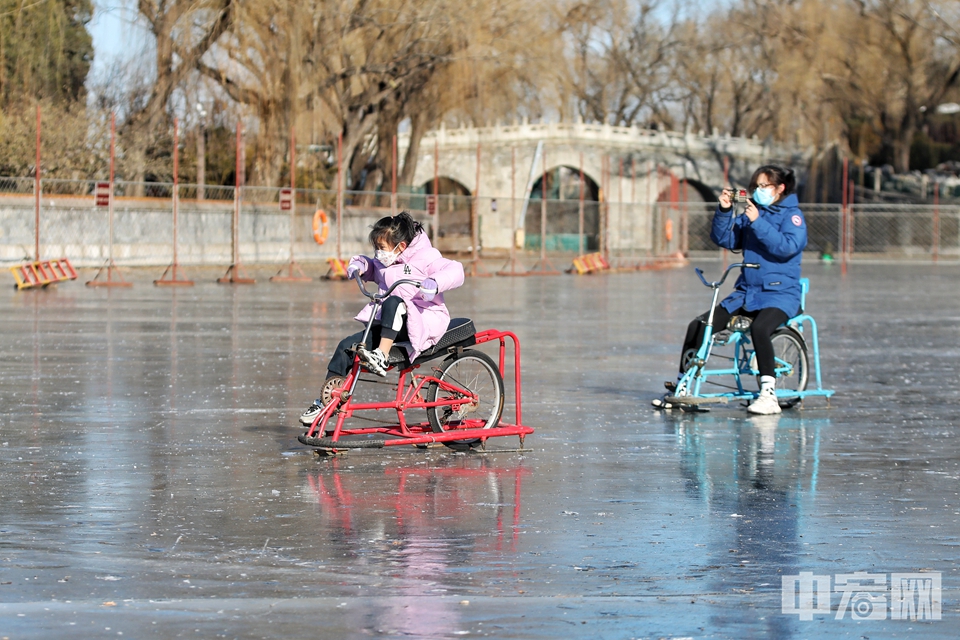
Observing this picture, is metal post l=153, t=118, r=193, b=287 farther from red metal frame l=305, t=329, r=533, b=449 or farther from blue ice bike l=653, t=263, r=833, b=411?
red metal frame l=305, t=329, r=533, b=449

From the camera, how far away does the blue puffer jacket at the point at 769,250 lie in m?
10.1

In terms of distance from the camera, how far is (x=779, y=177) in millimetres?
10305

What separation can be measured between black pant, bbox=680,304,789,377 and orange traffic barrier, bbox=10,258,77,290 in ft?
60.4

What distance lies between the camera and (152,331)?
1691 cm

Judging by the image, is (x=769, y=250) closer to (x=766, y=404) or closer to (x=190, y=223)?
(x=766, y=404)

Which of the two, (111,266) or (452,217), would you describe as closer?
(111,266)

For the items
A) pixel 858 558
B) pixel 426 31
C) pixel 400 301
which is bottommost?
pixel 858 558

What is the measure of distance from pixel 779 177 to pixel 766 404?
5.75ft

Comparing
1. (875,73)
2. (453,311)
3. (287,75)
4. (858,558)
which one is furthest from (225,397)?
(875,73)

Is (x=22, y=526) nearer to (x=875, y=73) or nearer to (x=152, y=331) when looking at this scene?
(x=152, y=331)

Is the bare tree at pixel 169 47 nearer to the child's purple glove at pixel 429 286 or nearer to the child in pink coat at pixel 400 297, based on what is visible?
the child in pink coat at pixel 400 297

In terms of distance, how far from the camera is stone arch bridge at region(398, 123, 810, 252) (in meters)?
69.7

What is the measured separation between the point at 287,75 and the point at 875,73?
45233 millimetres

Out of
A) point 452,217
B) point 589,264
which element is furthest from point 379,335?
point 452,217
